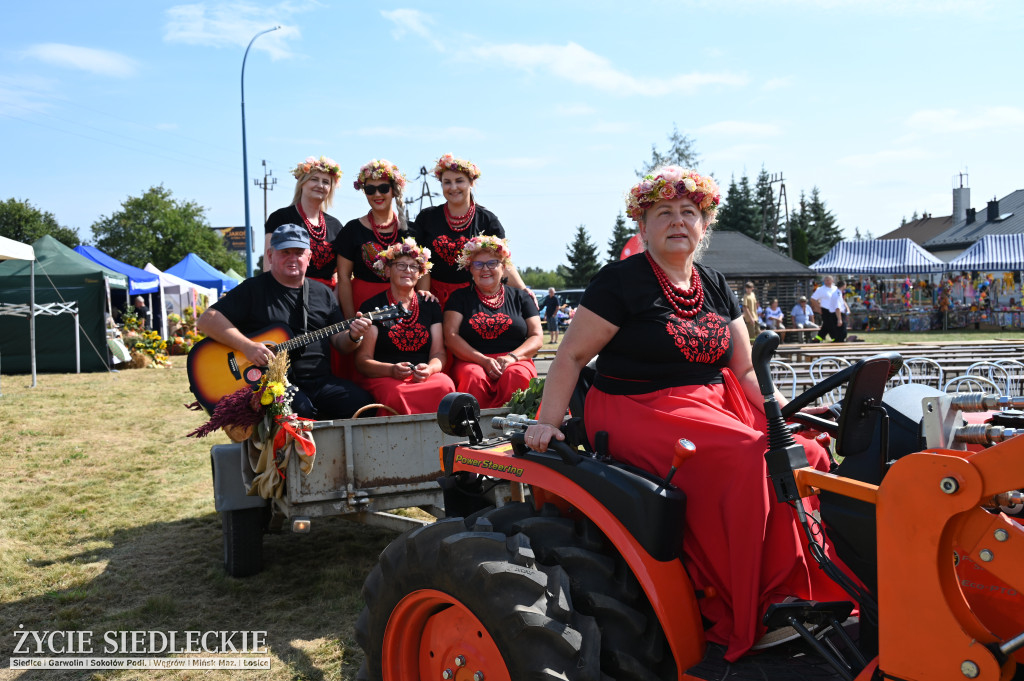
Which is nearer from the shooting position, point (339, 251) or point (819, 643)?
point (819, 643)

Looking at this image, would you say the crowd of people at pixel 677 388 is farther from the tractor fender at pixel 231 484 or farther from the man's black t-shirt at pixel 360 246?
the man's black t-shirt at pixel 360 246

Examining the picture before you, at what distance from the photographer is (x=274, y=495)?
14.5 feet

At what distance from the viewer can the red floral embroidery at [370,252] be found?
5.82 m

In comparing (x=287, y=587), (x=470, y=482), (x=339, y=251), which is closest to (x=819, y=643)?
(x=470, y=482)

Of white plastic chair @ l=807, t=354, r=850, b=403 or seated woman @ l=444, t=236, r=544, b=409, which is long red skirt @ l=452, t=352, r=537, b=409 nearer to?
seated woman @ l=444, t=236, r=544, b=409

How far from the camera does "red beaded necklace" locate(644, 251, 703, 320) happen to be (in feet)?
9.45

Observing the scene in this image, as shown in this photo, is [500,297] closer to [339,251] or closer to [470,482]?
[339,251]

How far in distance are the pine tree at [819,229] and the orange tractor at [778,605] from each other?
210ft

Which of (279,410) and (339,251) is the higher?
(339,251)

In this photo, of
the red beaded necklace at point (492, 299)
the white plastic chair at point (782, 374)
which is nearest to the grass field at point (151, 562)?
the red beaded necklace at point (492, 299)

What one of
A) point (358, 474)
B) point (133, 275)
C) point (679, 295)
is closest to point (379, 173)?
point (358, 474)

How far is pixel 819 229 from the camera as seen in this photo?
65750mm

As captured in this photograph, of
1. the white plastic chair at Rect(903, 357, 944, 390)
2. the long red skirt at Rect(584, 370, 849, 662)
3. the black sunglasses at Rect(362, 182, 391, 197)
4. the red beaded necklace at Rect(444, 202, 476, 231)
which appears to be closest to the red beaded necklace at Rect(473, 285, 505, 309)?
the red beaded necklace at Rect(444, 202, 476, 231)

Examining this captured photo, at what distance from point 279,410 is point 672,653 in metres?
2.78
